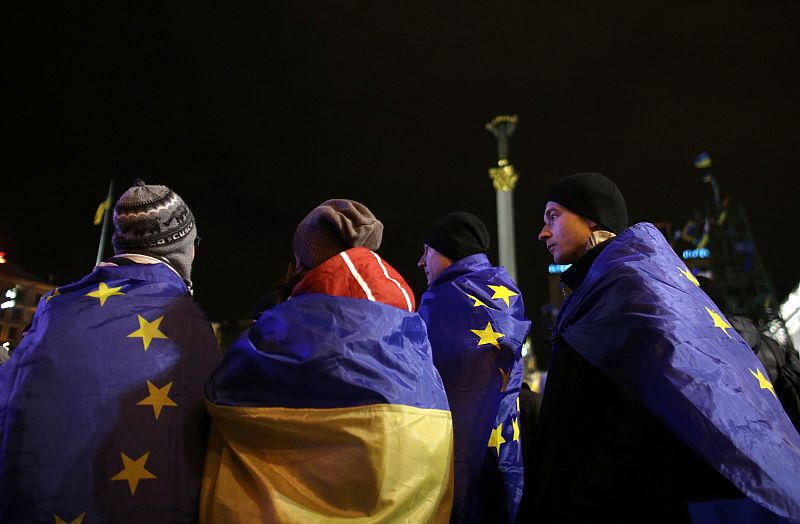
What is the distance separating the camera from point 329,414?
253 centimetres

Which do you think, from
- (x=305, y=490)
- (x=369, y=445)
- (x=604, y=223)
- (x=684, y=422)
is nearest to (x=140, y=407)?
(x=305, y=490)

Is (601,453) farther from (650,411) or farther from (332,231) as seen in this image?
(332,231)

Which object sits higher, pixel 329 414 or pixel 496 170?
pixel 496 170

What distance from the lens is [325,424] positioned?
253 cm

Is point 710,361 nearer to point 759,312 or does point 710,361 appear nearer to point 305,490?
point 305,490

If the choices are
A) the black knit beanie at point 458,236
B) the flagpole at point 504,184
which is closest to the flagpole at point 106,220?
the black knit beanie at point 458,236

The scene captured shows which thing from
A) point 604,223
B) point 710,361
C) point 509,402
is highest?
point 604,223

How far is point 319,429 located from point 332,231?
1.13m

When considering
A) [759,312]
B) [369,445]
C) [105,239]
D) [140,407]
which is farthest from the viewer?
[759,312]

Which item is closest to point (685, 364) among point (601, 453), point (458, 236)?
point (601, 453)

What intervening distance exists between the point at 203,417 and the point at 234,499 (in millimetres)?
454

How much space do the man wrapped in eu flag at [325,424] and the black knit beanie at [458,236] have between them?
2.30 metres

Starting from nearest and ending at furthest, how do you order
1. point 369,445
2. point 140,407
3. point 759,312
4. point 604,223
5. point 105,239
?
point 369,445 → point 140,407 → point 604,223 → point 105,239 → point 759,312

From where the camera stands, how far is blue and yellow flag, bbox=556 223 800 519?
2432 mm
